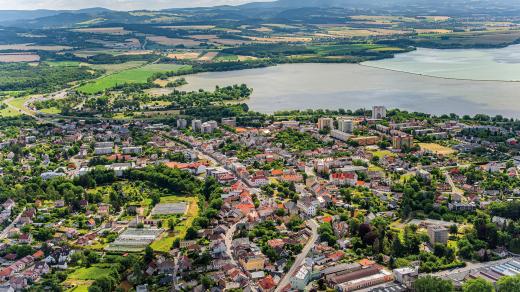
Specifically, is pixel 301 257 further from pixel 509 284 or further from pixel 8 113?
pixel 8 113

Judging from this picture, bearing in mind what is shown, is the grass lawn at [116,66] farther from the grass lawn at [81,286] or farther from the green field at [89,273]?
the grass lawn at [81,286]

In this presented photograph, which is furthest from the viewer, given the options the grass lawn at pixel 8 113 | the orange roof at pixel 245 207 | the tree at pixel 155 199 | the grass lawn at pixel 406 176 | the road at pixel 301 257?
the grass lawn at pixel 8 113

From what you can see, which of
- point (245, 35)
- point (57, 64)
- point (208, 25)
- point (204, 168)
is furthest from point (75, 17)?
point (204, 168)

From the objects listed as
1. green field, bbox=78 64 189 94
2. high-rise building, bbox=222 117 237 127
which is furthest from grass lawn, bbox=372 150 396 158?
green field, bbox=78 64 189 94

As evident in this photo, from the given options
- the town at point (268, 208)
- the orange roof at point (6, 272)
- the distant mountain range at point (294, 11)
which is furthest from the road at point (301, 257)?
the distant mountain range at point (294, 11)

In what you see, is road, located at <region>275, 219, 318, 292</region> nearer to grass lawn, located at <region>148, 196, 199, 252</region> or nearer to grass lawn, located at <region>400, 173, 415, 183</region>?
grass lawn, located at <region>148, 196, 199, 252</region>

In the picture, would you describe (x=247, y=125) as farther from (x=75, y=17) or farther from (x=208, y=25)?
(x=75, y=17)
